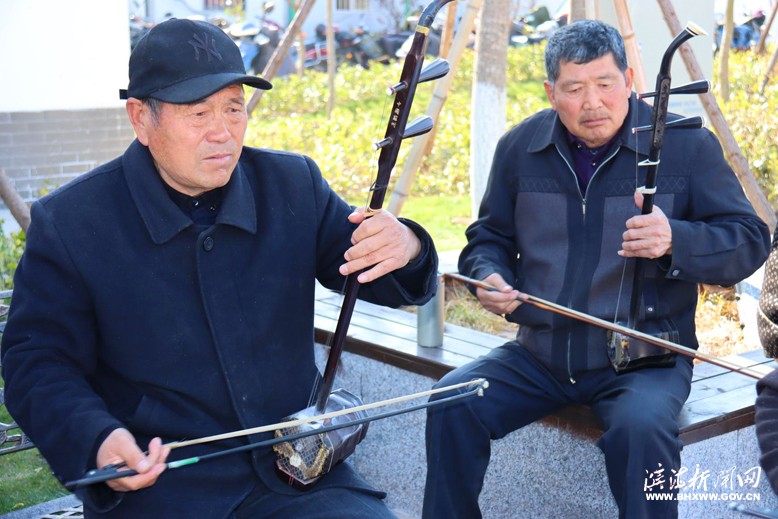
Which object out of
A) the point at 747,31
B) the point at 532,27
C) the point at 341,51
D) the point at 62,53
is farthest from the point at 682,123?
the point at 747,31

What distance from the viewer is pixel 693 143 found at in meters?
3.22

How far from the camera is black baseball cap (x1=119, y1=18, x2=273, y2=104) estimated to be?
94.3 inches

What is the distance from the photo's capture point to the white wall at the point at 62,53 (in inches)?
266

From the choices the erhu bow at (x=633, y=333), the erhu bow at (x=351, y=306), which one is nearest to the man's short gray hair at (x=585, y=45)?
the erhu bow at (x=633, y=333)

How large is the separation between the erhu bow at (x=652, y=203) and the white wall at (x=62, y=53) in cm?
488

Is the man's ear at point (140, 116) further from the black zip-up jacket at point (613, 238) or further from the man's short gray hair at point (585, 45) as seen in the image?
the man's short gray hair at point (585, 45)

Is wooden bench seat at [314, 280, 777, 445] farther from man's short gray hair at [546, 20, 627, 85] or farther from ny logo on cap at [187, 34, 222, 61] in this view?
ny logo on cap at [187, 34, 222, 61]

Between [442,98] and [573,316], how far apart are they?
226cm

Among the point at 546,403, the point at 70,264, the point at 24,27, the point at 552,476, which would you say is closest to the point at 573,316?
the point at 546,403

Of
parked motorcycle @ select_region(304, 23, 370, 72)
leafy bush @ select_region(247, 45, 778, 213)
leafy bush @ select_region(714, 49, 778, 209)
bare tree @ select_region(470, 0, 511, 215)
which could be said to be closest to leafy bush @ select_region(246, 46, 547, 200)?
leafy bush @ select_region(247, 45, 778, 213)

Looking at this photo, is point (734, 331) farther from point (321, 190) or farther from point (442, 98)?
point (321, 190)

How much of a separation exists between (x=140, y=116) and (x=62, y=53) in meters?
4.79

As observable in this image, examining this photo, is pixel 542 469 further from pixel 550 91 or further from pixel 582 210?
pixel 550 91

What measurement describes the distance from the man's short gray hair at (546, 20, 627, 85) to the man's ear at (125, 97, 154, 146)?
4.65 ft
